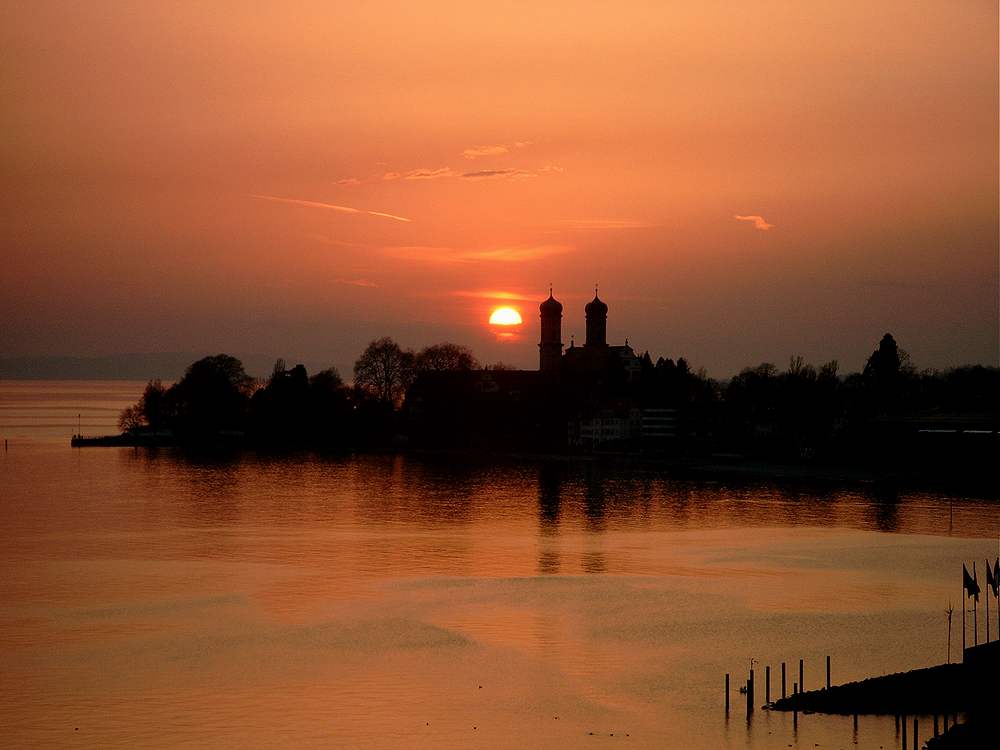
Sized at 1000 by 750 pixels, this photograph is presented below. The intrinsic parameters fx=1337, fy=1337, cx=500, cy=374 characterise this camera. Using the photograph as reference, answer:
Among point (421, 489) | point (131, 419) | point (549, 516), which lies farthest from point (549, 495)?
point (131, 419)

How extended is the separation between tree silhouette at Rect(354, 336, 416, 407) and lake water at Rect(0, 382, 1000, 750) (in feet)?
289

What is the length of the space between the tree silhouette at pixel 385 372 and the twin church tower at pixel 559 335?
2334 centimetres

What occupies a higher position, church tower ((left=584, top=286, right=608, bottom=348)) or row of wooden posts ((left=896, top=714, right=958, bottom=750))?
church tower ((left=584, top=286, right=608, bottom=348))

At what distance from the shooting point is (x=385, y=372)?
6865 inches

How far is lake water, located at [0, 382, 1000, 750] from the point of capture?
30.7 meters

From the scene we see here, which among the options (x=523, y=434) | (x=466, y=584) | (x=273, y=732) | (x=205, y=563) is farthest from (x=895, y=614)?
(x=523, y=434)

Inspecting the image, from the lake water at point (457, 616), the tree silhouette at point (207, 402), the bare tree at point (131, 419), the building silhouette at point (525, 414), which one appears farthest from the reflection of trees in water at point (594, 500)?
the bare tree at point (131, 419)

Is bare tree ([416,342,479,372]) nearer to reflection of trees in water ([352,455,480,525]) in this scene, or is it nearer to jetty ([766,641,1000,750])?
reflection of trees in water ([352,455,480,525])

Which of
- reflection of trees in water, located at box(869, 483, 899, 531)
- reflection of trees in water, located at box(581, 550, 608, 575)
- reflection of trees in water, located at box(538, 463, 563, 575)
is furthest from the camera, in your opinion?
reflection of trees in water, located at box(869, 483, 899, 531)

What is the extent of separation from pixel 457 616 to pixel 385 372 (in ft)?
433

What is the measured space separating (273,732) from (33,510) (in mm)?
54665

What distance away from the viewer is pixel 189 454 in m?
151

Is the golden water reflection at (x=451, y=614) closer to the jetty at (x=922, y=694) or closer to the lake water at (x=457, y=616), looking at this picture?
the lake water at (x=457, y=616)

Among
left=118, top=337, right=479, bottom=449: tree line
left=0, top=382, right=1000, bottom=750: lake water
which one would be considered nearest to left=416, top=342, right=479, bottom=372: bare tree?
left=118, top=337, right=479, bottom=449: tree line
